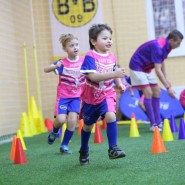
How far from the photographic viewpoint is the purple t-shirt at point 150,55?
25.4ft

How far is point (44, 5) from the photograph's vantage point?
1134 centimetres

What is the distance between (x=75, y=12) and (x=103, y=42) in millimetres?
6644

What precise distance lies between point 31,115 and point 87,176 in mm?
5992

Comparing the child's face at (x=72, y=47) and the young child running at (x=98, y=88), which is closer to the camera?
the young child running at (x=98, y=88)

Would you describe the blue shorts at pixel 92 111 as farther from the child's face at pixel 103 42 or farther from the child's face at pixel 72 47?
the child's face at pixel 72 47

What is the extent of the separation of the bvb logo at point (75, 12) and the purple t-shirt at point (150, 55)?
3.26 metres

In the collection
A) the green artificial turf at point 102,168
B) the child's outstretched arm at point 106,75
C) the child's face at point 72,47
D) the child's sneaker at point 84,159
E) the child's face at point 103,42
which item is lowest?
the green artificial turf at point 102,168

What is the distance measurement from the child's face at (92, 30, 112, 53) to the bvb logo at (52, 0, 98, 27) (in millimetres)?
6510

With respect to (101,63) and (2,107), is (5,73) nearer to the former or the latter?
(2,107)

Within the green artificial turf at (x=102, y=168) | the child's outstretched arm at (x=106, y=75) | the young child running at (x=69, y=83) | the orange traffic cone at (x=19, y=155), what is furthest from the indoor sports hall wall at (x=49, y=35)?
the child's outstretched arm at (x=106, y=75)

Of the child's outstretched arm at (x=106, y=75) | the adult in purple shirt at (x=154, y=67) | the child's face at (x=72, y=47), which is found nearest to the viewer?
the child's outstretched arm at (x=106, y=75)

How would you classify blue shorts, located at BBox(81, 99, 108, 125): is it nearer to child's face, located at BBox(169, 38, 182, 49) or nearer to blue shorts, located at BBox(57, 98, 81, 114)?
blue shorts, located at BBox(57, 98, 81, 114)

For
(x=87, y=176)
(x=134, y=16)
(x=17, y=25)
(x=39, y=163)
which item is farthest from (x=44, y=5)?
(x=87, y=176)

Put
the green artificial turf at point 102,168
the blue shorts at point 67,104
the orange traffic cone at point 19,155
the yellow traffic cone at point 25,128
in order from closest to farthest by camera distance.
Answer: the green artificial turf at point 102,168 < the orange traffic cone at point 19,155 < the blue shorts at point 67,104 < the yellow traffic cone at point 25,128
